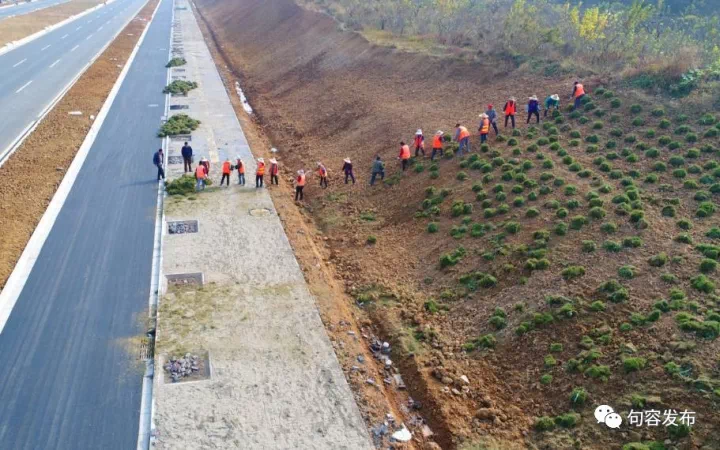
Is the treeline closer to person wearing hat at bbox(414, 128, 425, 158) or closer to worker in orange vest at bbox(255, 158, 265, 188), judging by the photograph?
person wearing hat at bbox(414, 128, 425, 158)

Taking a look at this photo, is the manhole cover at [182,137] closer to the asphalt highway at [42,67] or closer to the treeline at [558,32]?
the asphalt highway at [42,67]

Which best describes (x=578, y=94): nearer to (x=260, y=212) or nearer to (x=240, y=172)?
(x=260, y=212)

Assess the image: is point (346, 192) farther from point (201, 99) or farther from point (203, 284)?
point (201, 99)

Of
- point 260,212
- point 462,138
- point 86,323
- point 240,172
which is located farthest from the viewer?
point 240,172

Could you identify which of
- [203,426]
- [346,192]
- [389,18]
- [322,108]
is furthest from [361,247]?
[389,18]

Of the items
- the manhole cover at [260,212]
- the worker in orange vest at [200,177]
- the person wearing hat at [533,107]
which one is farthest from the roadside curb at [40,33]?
the person wearing hat at [533,107]

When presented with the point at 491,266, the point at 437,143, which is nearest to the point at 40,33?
the point at 437,143
